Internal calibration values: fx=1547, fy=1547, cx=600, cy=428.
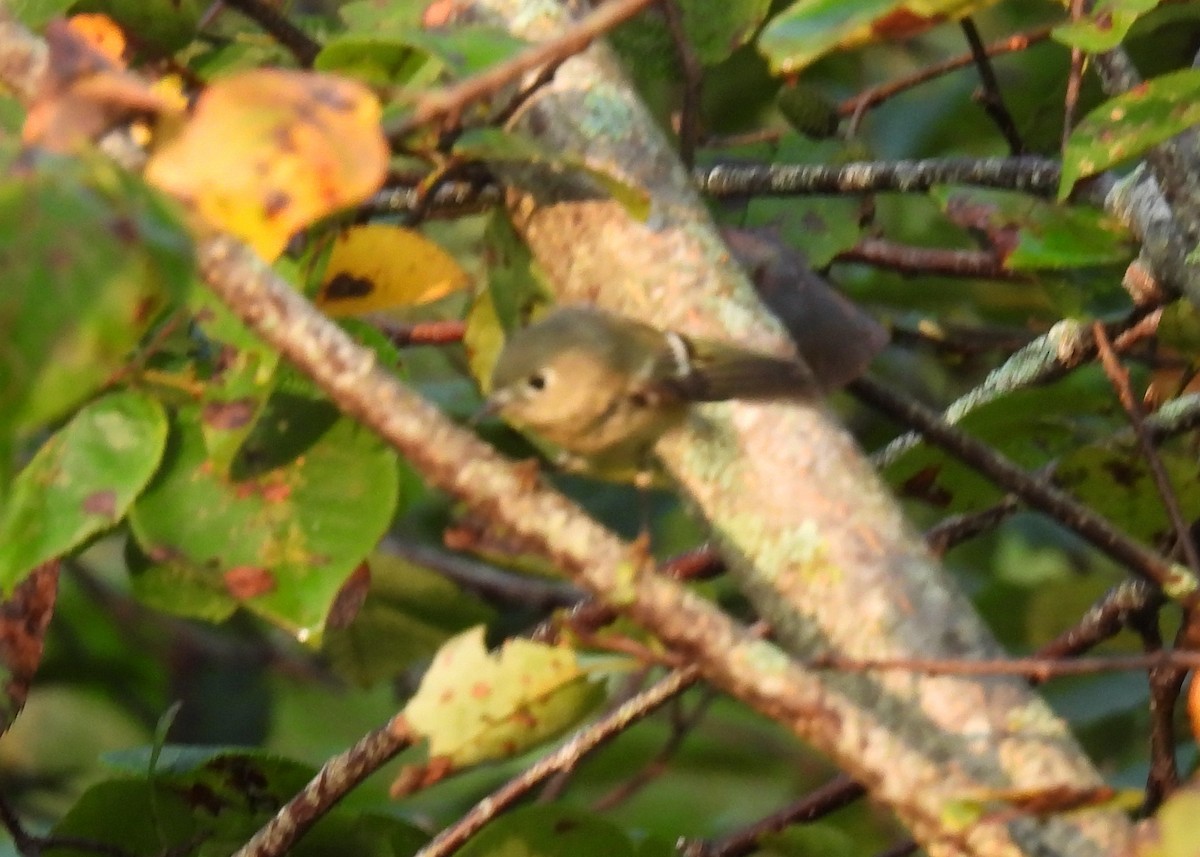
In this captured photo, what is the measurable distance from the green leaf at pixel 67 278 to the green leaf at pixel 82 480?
300 millimetres

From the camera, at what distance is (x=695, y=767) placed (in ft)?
7.27

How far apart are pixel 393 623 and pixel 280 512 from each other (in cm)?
55

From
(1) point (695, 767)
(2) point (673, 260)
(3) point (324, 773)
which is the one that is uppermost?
(2) point (673, 260)

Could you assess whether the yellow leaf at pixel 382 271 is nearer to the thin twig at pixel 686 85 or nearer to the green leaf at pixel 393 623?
the thin twig at pixel 686 85

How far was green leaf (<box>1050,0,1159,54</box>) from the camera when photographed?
0.81 meters

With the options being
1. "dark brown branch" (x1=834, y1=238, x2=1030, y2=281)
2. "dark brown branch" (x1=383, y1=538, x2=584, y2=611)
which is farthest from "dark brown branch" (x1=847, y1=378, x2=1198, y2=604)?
"dark brown branch" (x1=383, y1=538, x2=584, y2=611)

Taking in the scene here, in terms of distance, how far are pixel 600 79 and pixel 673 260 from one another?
15 cm

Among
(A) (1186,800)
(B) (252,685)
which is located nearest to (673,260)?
(A) (1186,800)

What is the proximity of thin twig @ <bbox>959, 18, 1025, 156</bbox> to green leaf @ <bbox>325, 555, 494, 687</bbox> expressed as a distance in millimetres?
624

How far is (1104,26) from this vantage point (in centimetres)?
83

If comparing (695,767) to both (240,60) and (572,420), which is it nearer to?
(572,420)

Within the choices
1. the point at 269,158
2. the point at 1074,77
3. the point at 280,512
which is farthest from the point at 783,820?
the point at 269,158

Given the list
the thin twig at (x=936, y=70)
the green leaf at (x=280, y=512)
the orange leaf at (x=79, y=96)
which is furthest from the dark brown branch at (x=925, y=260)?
the orange leaf at (x=79, y=96)

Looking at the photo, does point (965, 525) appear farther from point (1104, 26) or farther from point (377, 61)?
point (377, 61)
